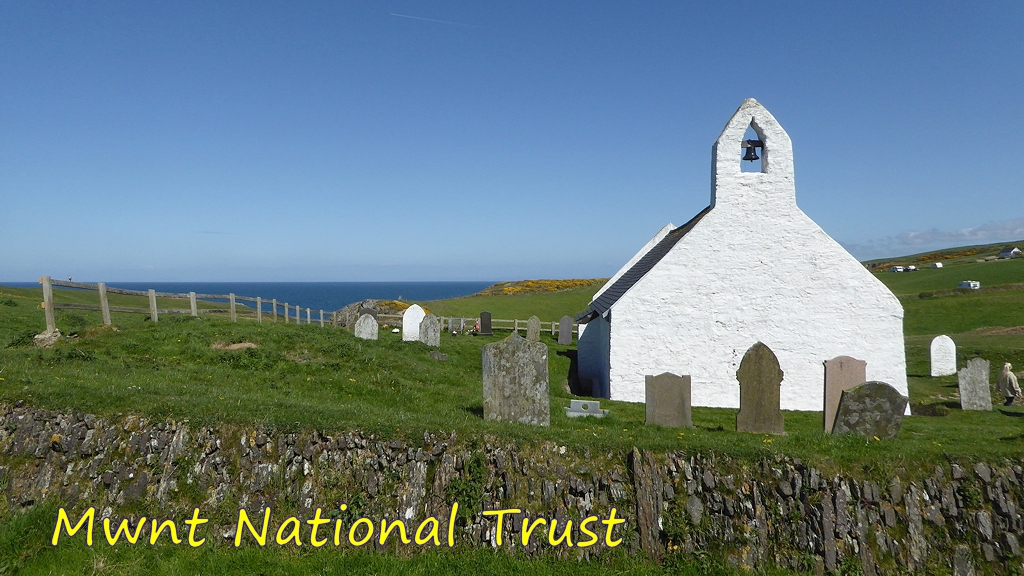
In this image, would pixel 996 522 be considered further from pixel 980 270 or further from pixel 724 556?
pixel 980 270

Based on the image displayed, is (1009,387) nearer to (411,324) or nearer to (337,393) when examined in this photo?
(337,393)

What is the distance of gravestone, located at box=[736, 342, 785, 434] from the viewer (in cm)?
1016

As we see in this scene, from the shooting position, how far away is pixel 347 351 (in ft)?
53.5

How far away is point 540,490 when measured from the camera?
24.2 feet

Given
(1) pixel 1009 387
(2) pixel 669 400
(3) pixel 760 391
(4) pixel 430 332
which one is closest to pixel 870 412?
(3) pixel 760 391

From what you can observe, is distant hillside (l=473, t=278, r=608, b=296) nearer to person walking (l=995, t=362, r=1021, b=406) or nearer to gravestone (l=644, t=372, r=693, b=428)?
person walking (l=995, t=362, r=1021, b=406)

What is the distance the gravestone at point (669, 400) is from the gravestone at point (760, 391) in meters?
0.97

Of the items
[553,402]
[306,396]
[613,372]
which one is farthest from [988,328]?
[306,396]

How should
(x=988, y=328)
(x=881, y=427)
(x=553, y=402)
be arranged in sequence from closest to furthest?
(x=881, y=427), (x=553, y=402), (x=988, y=328)

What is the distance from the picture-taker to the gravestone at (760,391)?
33.3ft

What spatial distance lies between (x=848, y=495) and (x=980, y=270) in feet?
243

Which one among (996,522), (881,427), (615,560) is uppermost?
(881,427)

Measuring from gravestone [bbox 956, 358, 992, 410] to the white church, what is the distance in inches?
59.4

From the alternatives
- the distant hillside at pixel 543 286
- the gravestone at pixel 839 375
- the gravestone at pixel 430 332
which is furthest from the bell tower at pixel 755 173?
the distant hillside at pixel 543 286
